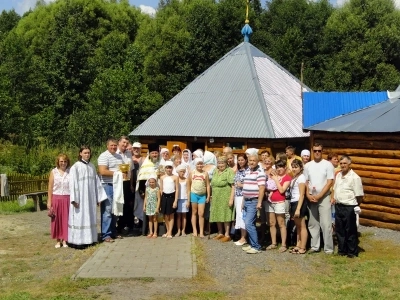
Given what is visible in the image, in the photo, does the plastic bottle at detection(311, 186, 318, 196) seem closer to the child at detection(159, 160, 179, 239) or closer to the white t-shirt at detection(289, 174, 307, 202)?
the white t-shirt at detection(289, 174, 307, 202)

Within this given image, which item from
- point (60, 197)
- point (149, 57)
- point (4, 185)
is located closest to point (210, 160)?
point (60, 197)

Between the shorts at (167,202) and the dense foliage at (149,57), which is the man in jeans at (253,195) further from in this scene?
the dense foliage at (149,57)

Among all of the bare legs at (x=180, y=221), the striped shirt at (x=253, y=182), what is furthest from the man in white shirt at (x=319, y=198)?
the bare legs at (x=180, y=221)


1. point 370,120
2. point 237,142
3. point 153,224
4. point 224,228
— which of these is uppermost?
point 370,120

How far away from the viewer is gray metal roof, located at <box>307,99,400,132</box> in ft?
39.3

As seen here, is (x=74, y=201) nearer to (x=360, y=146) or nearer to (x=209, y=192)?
(x=209, y=192)

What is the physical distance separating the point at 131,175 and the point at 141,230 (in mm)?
1132

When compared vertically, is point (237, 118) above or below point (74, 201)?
above

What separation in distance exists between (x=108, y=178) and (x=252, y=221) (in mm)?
2666

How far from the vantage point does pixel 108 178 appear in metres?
9.88

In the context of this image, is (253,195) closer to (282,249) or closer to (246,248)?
(246,248)

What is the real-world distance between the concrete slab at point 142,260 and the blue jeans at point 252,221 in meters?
0.99

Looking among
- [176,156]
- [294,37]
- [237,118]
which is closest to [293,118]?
[237,118]

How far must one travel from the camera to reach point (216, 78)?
63.4 feet
